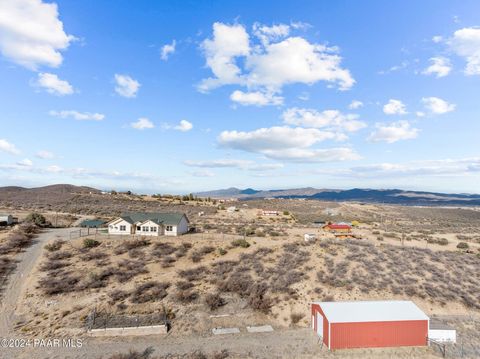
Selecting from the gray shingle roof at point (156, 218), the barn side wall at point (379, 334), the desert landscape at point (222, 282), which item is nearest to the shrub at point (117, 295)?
the desert landscape at point (222, 282)

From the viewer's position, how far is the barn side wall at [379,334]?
24578 mm

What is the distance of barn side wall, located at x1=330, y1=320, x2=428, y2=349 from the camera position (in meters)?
24.6

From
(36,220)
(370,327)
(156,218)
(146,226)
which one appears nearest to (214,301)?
(370,327)

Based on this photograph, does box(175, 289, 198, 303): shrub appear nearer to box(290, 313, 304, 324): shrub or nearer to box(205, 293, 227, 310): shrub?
box(205, 293, 227, 310): shrub

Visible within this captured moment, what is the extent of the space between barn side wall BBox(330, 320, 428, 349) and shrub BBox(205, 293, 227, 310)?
10655mm

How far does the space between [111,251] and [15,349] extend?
1698 centimetres

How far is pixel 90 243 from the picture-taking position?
129 feet

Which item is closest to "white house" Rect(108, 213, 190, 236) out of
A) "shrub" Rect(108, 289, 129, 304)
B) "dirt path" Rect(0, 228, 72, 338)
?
"dirt path" Rect(0, 228, 72, 338)

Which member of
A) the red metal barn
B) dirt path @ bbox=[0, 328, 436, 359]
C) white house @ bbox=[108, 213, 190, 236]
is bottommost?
dirt path @ bbox=[0, 328, 436, 359]

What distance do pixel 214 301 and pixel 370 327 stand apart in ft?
44.7

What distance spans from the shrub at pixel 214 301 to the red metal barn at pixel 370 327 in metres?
9.20

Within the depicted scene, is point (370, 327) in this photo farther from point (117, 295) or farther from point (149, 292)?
point (117, 295)

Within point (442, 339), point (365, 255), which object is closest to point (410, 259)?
point (365, 255)

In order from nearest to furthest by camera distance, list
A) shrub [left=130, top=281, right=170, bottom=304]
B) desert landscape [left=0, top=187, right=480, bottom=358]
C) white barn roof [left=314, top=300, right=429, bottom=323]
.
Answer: white barn roof [left=314, top=300, right=429, bottom=323] < desert landscape [left=0, top=187, right=480, bottom=358] < shrub [left=130, top=281, right=170, bottom=304]
